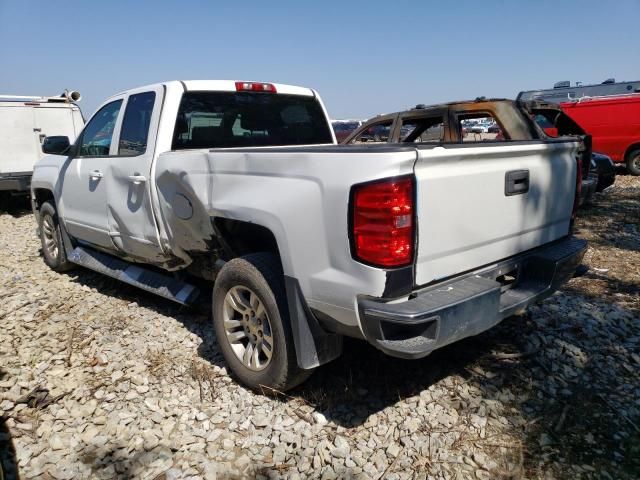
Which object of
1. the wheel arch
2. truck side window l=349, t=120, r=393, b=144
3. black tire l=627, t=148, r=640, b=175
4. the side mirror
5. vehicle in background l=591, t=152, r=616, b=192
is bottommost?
black tire l=627, t=148, r=640, b=175

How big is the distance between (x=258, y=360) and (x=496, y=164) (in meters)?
1.85

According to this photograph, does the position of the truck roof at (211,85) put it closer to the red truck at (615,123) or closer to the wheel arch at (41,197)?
the wheel arch at (41,197)

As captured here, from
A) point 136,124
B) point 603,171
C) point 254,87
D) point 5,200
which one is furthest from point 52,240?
point 603,171

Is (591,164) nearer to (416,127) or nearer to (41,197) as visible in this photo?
(416,127)

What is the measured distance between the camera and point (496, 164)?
8.96 feet

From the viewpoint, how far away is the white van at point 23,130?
977 cm

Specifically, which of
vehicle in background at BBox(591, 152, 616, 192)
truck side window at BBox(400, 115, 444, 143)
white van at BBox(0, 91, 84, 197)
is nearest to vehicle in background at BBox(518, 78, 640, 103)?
vehicle in background at BBox(591, 152, 616, 192)

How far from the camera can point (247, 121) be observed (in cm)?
430

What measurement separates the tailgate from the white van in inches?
363

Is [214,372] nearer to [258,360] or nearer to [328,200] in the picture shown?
[258,360]

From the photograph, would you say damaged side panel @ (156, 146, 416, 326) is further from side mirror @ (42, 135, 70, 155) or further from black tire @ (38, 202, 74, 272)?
black tire @ (38, 202, 74, 272)

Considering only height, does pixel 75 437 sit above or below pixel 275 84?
below

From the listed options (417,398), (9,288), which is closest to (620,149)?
(417,398)

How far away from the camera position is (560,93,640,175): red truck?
1220cm
